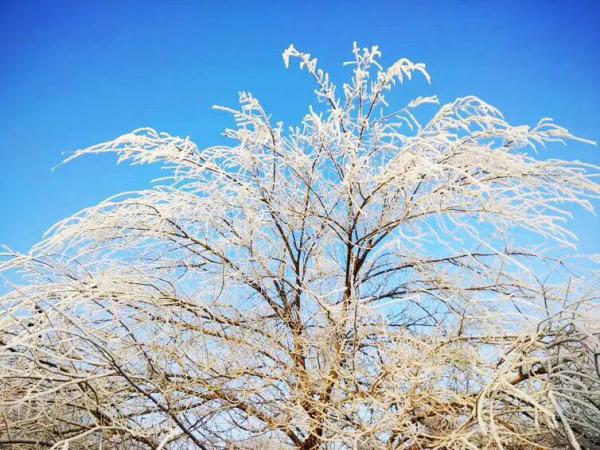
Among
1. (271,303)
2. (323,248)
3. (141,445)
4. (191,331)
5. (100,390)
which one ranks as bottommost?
(141,445)

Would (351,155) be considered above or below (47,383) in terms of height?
above

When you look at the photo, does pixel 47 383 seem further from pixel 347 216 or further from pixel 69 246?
pixel 347 216

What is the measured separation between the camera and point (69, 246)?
4.57 metres

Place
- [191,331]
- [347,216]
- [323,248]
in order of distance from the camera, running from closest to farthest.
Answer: [191,331] < [347,216] < [323,248]

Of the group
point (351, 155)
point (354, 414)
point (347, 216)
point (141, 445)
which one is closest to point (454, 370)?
point (354, 414)

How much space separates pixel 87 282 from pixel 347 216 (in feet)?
7.58

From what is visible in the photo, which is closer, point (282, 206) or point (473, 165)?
point (473, 165)

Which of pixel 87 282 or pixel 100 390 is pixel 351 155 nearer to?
pixel 87 282

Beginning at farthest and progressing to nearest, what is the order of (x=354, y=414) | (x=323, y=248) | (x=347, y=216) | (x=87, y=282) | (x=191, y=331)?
(x=323, y=248) → (x=347, y=216) → (x=191, y=331) → (x=87, y=282) → (x=354, y=414)

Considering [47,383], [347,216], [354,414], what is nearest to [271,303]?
[347,216]

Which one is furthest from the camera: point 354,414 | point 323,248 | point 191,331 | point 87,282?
point 323,248

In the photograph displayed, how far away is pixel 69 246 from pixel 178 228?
3.26 ft

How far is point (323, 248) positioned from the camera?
220 inches

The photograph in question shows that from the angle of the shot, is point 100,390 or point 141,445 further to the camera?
point 141,445
